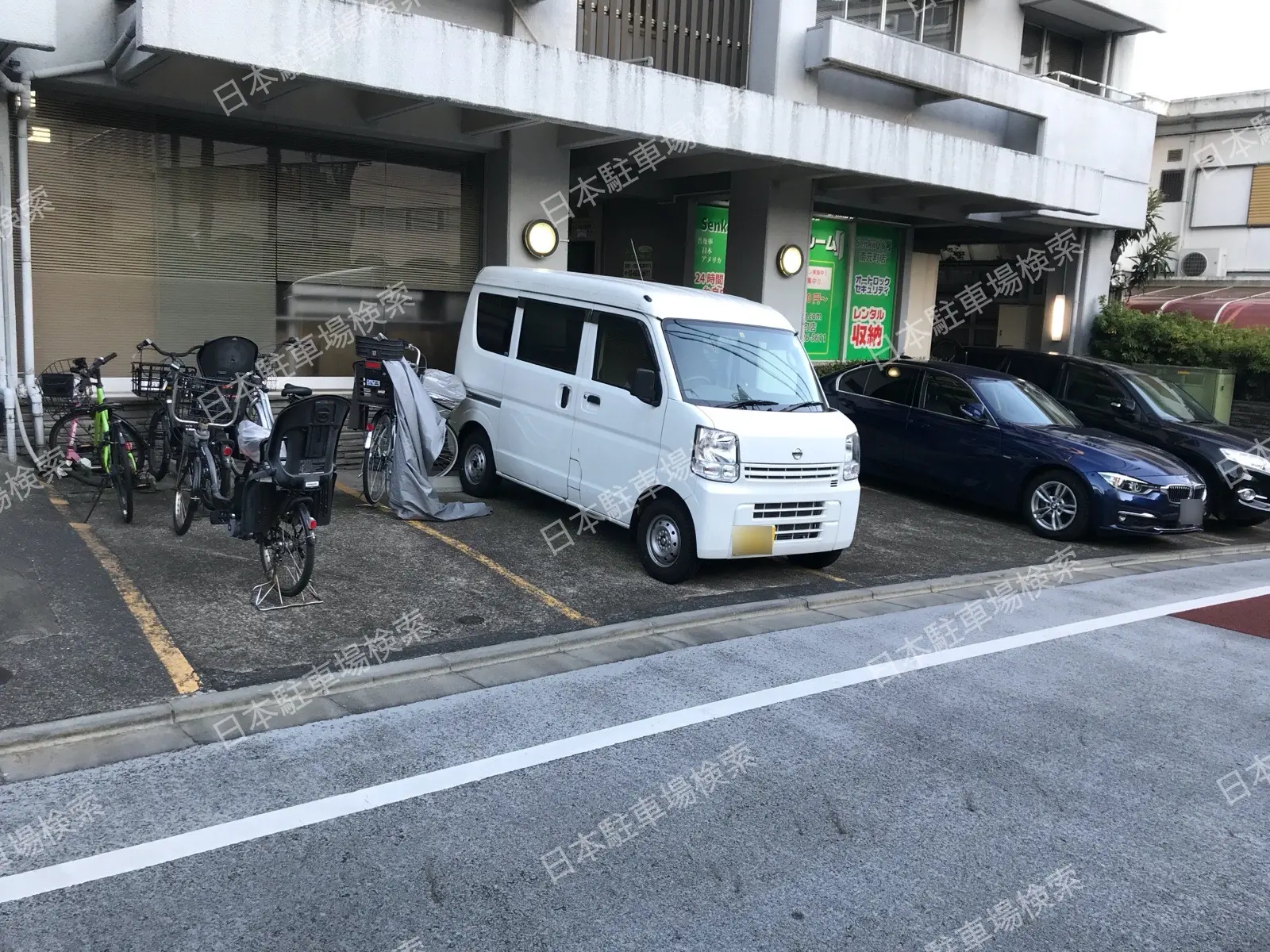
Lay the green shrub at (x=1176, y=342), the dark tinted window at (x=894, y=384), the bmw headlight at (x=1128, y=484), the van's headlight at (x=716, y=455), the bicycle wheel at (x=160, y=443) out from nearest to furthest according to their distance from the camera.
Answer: the van's headlight at (x=716, y=455) → the bicycle wheel at (x=160, y=443) → the bmw headlight at (x=1128, y=484) → the dark tinted window at (x=894, y=384) → the green shrub at (x=1176, y=342)

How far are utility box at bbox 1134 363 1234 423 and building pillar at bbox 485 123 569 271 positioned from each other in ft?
31.1

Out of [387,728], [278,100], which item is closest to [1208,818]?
[387,728]

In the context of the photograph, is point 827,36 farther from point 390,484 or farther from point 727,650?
point 727,650

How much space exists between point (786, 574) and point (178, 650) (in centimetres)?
455

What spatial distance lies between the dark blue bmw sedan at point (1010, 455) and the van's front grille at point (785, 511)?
3.89m

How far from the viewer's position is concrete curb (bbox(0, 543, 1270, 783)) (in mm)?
4504

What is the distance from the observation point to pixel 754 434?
7414mm

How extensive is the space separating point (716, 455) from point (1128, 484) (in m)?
5.10

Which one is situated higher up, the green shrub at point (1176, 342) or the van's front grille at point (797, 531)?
the green shrub at point (1176, 342)

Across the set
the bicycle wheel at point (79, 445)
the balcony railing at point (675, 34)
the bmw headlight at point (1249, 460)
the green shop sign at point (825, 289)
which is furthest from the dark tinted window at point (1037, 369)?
the bicycle wheel at point (79, 445)

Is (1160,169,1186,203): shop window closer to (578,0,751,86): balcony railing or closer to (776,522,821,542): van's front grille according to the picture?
(578,0,751,86): balcony railing

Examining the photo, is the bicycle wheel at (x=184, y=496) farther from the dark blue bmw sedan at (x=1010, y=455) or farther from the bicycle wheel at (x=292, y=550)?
the dark blue bmw sedan at (x=1010, y=455)

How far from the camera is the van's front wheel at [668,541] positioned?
24.7 feet

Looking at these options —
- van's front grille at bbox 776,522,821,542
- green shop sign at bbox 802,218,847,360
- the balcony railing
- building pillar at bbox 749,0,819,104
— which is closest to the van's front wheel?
van's front grille at bbox 776,522,821,542
